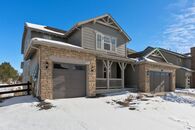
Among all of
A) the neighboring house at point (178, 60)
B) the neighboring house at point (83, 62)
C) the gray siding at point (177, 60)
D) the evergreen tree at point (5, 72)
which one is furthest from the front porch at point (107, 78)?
the evergreen tree at point (5, 72)

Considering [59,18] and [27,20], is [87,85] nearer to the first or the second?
[59,18]

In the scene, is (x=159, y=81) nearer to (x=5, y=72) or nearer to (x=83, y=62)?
(x=83, y=62)

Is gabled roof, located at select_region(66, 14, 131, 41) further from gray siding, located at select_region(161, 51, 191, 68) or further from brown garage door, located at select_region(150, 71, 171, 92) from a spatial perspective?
gray siding, located at select_region(161, 51, 191, 68)

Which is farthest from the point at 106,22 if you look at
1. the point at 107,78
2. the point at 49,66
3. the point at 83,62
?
the point at 49,66

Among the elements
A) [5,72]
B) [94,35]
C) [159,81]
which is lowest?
[159,81]

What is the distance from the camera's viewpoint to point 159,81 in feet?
62.4

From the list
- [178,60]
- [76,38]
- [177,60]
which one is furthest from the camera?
[178,60]

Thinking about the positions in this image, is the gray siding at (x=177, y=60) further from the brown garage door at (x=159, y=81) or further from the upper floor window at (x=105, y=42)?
the upper floor window at (x=105, y=42)

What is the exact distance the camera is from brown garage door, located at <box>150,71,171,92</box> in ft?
59.1

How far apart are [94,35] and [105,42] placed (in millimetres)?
1554

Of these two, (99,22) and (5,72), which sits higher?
(99,22)

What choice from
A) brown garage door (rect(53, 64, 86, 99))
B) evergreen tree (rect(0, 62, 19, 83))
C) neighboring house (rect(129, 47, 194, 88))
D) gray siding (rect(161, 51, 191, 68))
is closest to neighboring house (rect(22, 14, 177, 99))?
brown garage door (rect(53, 64, 86, 99))

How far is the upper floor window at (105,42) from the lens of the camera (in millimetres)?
15537

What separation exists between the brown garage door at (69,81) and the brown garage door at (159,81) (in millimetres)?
9474
